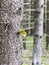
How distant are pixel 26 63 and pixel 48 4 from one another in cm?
446

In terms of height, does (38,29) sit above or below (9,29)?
below

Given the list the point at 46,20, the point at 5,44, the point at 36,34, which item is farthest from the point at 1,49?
the point at 46,20

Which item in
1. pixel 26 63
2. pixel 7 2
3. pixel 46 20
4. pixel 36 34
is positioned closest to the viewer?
pixel 7 2

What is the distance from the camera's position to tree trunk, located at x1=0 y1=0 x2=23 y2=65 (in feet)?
4.88

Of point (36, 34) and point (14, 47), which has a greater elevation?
point (14, 47)

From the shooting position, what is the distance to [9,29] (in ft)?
4.95

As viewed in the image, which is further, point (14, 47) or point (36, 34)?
point (36, 34)

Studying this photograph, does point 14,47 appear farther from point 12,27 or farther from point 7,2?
point 7,2

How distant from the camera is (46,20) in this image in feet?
33.1

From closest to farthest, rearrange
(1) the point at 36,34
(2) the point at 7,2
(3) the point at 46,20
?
(2) the point at 7,2
(1) the point at 36,34
(3) the point at 46,20

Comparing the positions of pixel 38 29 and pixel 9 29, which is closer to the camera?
pixel 9 29

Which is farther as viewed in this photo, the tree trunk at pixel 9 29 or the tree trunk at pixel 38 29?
the tree trunk at pixel 38 29

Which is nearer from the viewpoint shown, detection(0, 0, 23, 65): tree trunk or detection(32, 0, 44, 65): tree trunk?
detection(0, 0, 23, 65): tree trunk

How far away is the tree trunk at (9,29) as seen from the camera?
149 cm
